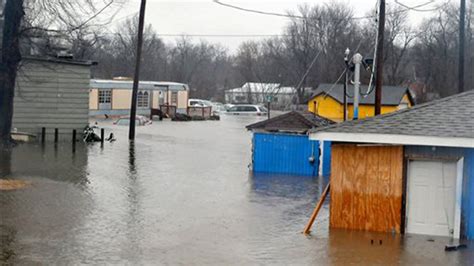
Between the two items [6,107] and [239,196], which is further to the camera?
[6,107]

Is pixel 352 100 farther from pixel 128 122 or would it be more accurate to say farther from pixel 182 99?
pixel 182 99

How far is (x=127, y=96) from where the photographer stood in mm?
59125

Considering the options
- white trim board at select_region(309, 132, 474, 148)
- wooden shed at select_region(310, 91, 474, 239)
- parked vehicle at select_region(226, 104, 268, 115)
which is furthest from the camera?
parked vehicle at select_region(226, 104, 268, 115)

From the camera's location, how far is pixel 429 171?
1459 centimetres

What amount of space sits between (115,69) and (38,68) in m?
65.1

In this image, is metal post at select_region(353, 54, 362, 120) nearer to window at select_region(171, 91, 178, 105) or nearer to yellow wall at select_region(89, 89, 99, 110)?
yellow wall at select_region(89, 89, 99, 110)

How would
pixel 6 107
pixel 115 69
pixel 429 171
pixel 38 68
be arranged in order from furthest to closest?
pixel 115 69 → pixel 38 68 → pixel 6 107 → pixel 429 171

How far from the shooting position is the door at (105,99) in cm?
5775

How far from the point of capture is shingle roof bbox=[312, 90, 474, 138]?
13.9m

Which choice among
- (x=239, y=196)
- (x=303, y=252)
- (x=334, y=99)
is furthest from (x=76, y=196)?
(x=334, y=99)

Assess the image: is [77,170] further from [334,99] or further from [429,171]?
[334,99]

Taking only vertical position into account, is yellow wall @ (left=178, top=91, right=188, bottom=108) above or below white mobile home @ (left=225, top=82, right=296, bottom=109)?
below

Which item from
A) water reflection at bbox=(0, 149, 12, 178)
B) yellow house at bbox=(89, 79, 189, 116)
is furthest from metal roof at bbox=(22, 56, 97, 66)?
yellow house at bbox=(89, 79, 189, 116)

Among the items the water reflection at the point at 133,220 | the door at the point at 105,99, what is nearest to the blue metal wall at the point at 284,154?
the water reflection at the point at 133,220
